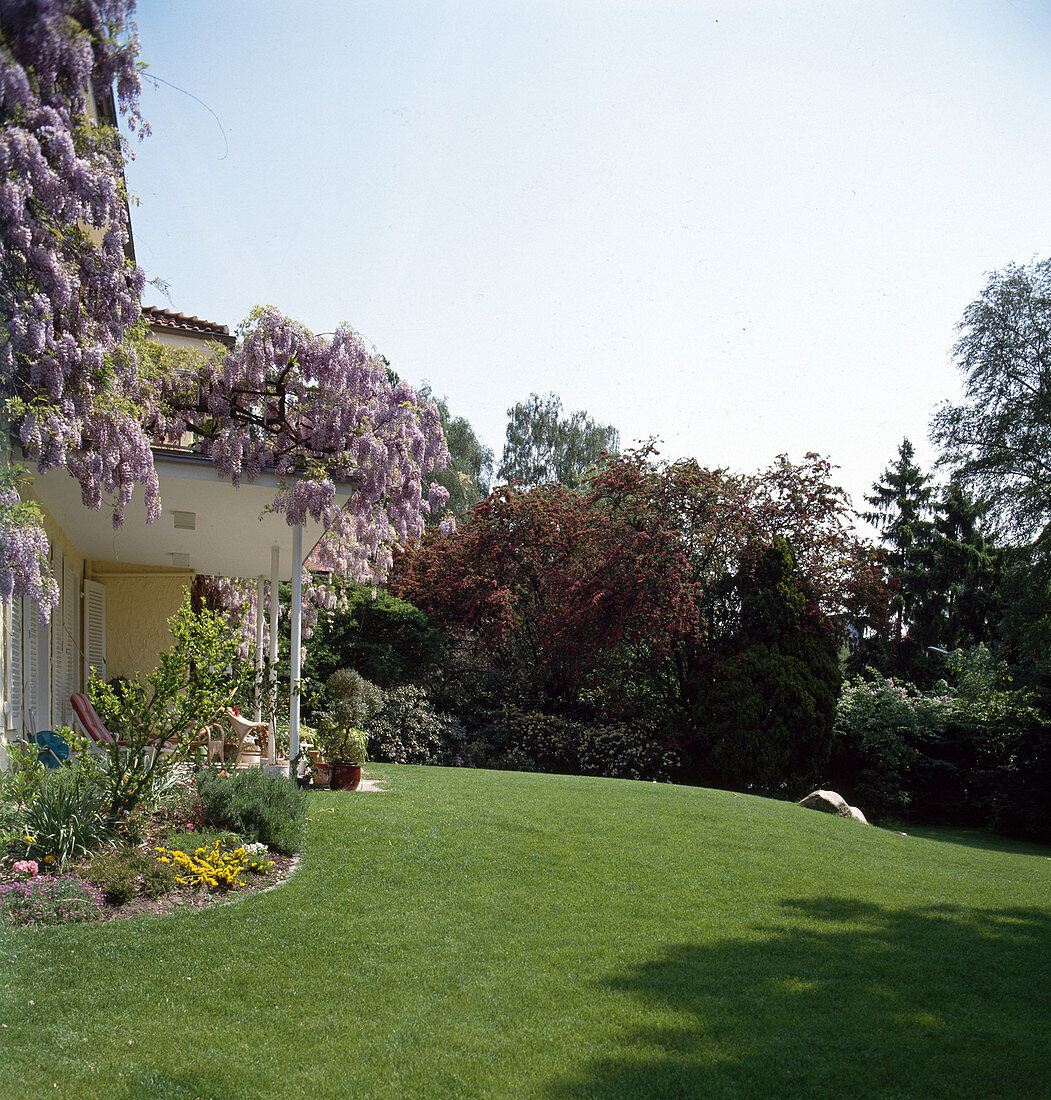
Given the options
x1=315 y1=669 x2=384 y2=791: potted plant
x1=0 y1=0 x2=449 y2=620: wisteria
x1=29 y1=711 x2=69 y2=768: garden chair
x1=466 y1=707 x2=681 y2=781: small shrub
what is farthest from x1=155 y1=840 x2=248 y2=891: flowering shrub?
x1=466 y1=707 x2=681 y2=781: small shrub

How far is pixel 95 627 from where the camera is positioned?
14445 mm

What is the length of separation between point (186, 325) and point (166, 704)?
32.7ft

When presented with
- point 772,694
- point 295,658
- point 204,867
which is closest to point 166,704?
point 204,867

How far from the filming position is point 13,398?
20.4 feet

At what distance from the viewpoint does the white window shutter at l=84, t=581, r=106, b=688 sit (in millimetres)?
13961

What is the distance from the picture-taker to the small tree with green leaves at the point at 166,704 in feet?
21.1

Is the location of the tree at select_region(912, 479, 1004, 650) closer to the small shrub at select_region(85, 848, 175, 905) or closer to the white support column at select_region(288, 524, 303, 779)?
the white support column at select_region(288, 524, 303, 779)

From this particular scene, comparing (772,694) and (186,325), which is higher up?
(186,325)

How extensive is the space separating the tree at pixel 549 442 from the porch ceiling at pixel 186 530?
1858 centimetres

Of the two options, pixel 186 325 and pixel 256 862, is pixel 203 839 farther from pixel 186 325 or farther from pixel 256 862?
pixel 186 325

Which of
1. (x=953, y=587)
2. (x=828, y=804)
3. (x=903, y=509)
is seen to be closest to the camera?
(x=828, y=804)

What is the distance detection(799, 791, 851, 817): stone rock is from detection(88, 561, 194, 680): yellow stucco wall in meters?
10.8

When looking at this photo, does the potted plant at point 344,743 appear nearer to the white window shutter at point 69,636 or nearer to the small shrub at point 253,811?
the small shrub at point 253,811

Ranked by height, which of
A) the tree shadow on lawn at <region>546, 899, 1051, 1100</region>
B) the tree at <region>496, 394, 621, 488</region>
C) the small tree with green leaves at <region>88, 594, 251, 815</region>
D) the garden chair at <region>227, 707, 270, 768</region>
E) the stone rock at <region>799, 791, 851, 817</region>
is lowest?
the stone rock at <region>799, 791, 851, 817</region>
